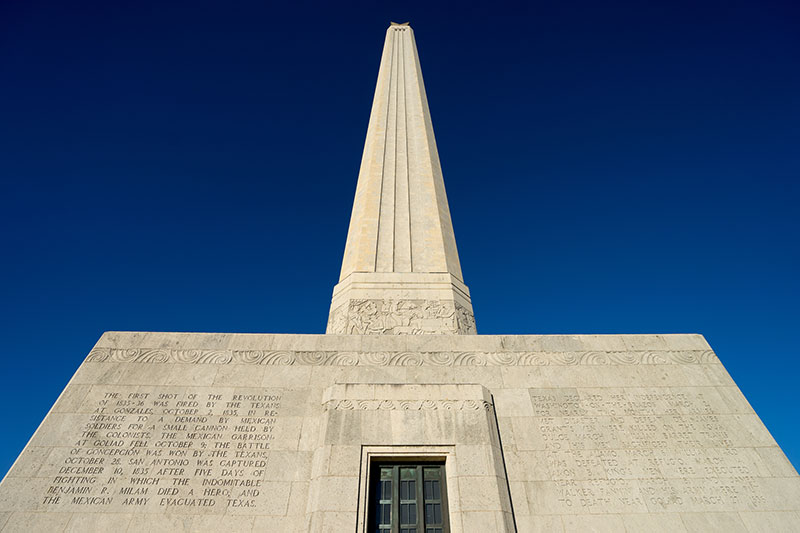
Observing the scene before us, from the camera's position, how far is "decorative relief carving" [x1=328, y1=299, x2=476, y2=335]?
474 inches

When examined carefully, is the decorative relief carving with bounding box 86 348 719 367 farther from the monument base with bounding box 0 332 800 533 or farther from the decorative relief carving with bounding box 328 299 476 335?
the decorative relief carving with bounding box 328 299 476 335

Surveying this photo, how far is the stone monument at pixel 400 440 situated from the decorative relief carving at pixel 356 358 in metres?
0.04

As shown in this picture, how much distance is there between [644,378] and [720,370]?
1.93m

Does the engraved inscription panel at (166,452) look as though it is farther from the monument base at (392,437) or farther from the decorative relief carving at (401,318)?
the decorative relief carving at (401,318)

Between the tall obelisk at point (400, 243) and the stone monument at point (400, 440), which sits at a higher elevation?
the tall obelisk at point (400, 243)

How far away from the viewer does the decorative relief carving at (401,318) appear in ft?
39.5

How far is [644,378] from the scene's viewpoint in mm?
9688

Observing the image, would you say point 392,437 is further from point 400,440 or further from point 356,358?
point 356,358

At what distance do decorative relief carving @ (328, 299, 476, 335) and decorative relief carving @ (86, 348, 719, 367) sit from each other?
2.18 m

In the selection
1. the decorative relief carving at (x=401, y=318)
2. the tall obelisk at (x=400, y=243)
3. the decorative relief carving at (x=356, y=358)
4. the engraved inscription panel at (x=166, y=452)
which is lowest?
the engraved inscription panel at (x=166, y=452)

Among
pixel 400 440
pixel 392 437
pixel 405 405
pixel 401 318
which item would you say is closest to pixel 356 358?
pixel 405 405

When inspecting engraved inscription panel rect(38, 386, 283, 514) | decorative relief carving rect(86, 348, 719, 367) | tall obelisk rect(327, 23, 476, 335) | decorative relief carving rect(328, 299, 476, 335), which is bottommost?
engraved inscription panel rect(38, 386, 283, 514)

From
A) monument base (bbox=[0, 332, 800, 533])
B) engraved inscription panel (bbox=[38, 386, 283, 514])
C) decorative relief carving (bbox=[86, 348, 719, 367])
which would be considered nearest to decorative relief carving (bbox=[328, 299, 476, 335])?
monument base (bbox=[0, 332, 800, 533])

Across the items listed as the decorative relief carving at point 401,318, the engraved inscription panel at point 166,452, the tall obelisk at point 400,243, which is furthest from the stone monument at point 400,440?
the tall obelisk at point 400,243
